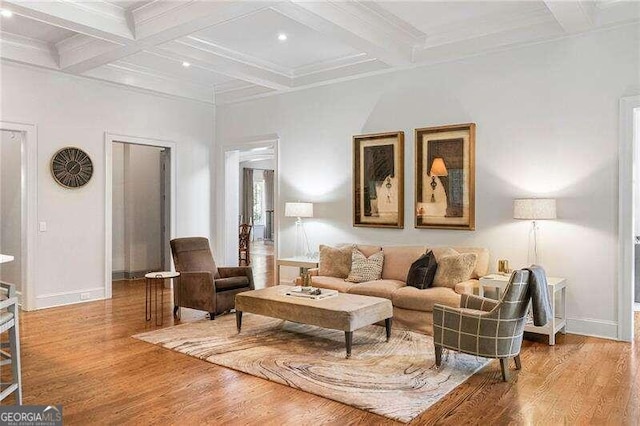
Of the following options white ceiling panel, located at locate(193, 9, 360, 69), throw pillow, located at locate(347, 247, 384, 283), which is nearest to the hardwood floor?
throw pillow, located at locate(347, 247, 384, 283)

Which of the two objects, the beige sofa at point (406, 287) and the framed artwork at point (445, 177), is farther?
the framed artwork at point (445, 177)

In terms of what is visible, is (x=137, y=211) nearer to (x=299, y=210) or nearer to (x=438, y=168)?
(x=299, y=210)

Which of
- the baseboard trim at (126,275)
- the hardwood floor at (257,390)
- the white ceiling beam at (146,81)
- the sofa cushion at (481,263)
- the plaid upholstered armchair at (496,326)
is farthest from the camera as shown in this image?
the baseboard trim at (126,275)

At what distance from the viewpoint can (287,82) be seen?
7.04 metres

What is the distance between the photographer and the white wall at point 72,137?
6.01m

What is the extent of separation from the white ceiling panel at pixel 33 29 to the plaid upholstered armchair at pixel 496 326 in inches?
204

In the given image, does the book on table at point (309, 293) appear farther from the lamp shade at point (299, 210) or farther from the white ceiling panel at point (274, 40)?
the white ceiling panel at point (274, 40)

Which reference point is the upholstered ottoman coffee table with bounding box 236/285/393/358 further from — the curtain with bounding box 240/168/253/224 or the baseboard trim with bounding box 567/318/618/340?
the curtain with bounding box 240/168/253/224

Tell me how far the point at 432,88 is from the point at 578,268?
2.61 metres

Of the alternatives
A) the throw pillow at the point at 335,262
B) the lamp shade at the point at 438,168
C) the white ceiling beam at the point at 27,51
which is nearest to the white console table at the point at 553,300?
the lamp shade at the point at 438,168

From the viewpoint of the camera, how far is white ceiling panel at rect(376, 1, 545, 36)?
476 cm

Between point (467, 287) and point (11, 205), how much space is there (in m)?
5.93

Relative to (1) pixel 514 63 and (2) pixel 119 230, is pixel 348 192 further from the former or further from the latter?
(2) pixel 119 230

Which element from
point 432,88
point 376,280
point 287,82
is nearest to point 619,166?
point 432,88
